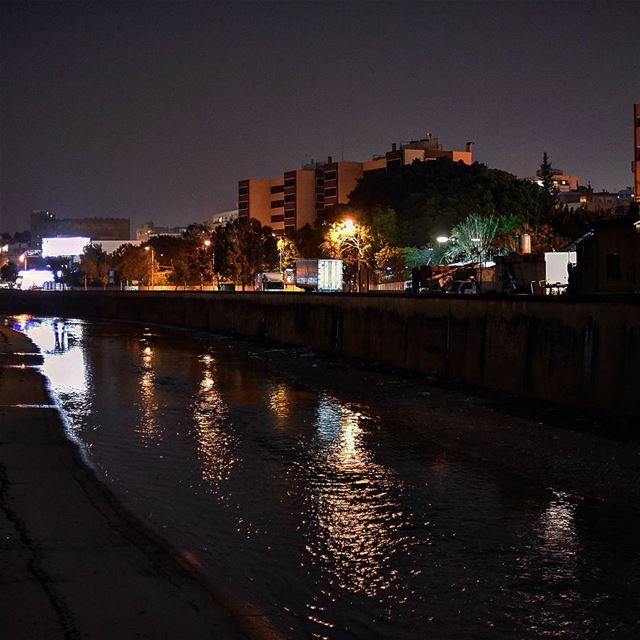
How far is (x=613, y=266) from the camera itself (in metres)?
34.4

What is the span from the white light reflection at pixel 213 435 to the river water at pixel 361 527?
0.05 meters

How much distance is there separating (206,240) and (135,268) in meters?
33.6

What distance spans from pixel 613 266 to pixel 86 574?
29.6 m

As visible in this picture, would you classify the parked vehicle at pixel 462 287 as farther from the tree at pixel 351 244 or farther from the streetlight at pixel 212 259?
the streetlight at pixel 212 259

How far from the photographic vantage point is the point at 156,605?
694 cm

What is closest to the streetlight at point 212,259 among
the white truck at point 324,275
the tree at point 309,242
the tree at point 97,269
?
the tree at point 309,242

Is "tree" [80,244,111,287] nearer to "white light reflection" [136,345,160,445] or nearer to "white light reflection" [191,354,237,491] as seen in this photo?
"white light reflection" [136,345,160,445]

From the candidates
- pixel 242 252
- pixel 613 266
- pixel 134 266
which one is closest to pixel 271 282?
pixel 242 252

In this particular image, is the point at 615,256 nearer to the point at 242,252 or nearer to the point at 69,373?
the point at 69,373

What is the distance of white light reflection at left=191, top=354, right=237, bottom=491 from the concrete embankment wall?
514cm

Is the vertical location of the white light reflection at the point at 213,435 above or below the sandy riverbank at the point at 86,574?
below

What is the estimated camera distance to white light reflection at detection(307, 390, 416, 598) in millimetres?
8094

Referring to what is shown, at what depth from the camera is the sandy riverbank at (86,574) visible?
647 cm

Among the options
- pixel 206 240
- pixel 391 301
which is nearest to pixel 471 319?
pixel 391 301
